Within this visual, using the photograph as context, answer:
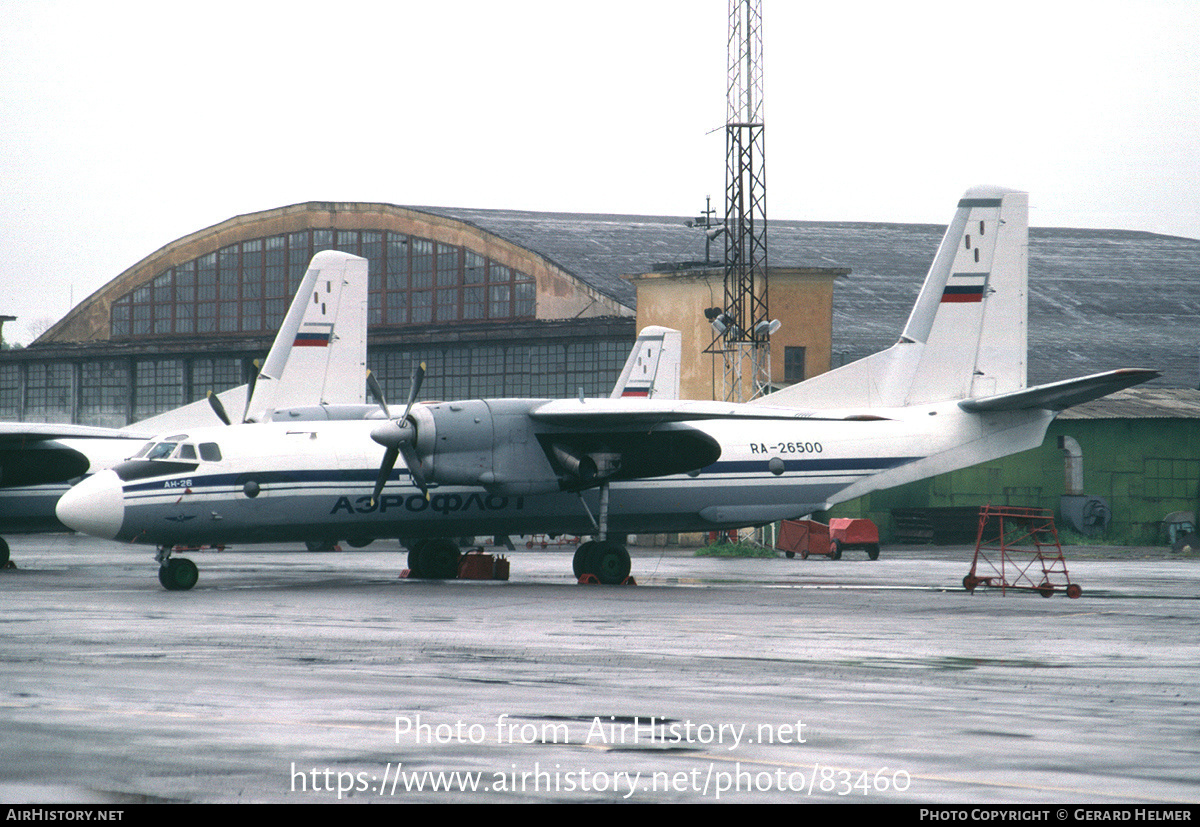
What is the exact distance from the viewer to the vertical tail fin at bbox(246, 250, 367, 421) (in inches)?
1501

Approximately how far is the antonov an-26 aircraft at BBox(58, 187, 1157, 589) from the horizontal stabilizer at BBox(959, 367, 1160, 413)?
2.7 inches

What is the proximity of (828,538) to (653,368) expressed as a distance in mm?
8329

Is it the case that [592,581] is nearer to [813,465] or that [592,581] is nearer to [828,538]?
Result: [813,465]

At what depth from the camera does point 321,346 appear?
38719 millimetres

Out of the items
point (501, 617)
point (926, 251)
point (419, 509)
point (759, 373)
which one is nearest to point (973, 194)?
point (419, 509)

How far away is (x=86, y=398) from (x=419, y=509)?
182 ft

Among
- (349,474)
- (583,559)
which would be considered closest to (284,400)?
(349,474)

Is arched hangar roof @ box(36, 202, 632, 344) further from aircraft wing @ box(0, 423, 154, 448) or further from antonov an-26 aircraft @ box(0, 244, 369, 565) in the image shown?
aircraft wing @ box(0, 423, 154, 448)

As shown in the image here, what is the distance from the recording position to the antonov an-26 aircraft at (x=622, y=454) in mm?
28250

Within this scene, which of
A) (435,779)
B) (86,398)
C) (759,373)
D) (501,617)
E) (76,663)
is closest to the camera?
(435,779)

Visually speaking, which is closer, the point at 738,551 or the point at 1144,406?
the point at 738,551

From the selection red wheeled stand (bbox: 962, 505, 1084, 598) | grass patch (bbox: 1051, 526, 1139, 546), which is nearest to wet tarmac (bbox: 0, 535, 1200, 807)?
red wheeled stand (bbox: 962, 505, 1084, 598)
